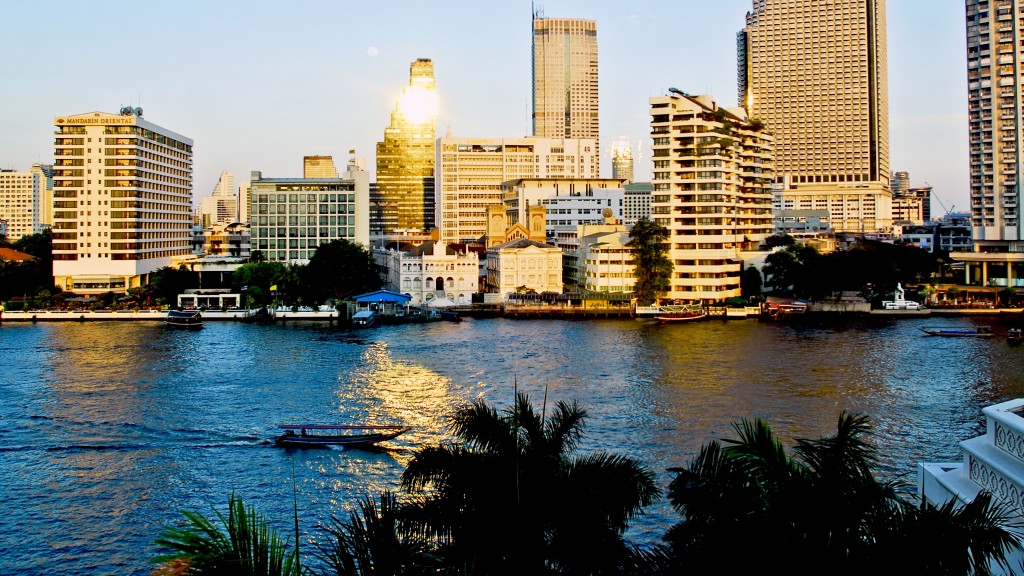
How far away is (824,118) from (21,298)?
9957 centimetres

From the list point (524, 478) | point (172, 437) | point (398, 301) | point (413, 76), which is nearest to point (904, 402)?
point (172, 437)

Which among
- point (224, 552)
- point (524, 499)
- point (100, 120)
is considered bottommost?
point (524, 499)

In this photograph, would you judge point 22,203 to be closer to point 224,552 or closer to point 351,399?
point 351,399

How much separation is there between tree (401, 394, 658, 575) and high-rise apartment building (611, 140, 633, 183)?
16286 centimetres

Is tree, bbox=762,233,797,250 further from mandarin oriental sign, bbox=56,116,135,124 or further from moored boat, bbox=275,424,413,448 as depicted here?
moored boat, bbox=275,424,413,448

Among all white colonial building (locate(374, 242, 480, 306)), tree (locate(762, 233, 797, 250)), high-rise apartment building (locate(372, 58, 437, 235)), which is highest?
high-rise apartment building (locate(372, 58, 437, 235))

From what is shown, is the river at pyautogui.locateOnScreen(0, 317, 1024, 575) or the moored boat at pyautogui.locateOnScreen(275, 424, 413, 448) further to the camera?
the moored boat at pyautogui.locateOnScreen(275, 424, 413, 448)

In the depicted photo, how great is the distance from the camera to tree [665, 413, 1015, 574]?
5.64 metres

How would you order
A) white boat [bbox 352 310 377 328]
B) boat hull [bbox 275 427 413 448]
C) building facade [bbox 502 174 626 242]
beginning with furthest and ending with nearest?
1. building facade [bbox 502 174 626 242]
2. white boat [bbox 352 310 377 328]
3. boat hull [bbox 275 427 413 448]

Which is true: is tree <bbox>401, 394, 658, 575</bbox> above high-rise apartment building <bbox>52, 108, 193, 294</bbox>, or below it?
below

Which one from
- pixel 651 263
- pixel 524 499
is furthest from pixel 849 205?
pixel 524 499

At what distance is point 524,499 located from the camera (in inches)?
313

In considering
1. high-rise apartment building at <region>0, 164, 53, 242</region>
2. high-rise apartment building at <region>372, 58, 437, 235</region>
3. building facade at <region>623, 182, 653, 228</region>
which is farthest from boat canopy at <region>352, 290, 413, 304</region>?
high-rise apartment building at <region>0, 164, 53, 242</region>

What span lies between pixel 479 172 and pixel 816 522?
98.3 meters
